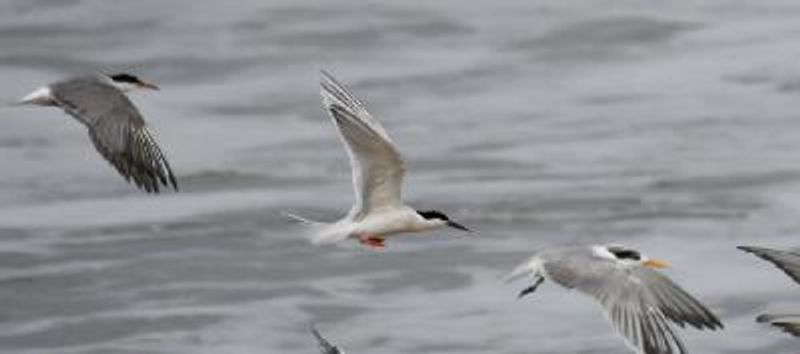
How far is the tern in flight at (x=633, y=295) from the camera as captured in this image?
473 inches

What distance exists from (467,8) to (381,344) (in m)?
8.64

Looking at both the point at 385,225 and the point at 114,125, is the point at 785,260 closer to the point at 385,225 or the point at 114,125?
the point at 385,225

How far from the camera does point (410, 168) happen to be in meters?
17.4

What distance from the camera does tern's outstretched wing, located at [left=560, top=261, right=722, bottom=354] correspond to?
12.0m

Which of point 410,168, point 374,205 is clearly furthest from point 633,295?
point 410,168

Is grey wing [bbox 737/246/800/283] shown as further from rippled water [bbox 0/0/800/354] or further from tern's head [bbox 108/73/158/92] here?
tern's head [bbox 108/73/158/92]

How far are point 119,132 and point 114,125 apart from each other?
64mm

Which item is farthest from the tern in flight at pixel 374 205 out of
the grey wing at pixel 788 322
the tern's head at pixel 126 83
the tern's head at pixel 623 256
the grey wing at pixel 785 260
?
the grey wing at pixel 785 260

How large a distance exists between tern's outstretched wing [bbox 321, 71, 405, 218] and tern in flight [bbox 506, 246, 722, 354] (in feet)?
2.69

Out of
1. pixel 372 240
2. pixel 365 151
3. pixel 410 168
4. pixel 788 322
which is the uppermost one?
pixel 365 151

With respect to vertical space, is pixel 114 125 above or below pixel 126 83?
below

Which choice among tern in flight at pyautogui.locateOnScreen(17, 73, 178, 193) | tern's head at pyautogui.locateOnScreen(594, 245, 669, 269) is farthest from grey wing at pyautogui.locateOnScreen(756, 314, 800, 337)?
tern in flight at pyautogui.locateOnScreen(17, 73, 178, 193)

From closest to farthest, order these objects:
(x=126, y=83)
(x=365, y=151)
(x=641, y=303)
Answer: (x=641, y=303) < (x=365, y=151) < (x=126, y=83)

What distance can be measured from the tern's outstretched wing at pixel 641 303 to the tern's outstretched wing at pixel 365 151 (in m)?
1.03
